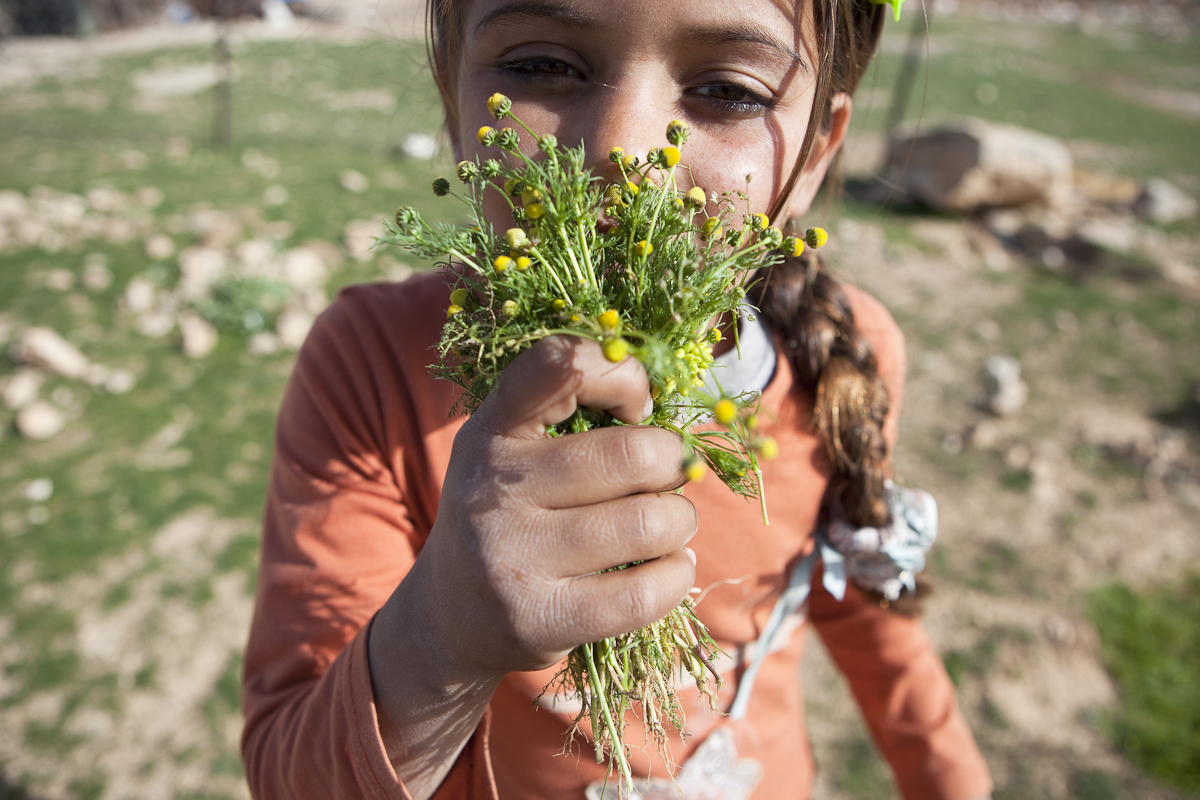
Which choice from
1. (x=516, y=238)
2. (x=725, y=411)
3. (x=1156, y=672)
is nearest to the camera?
(x=725, y=411)

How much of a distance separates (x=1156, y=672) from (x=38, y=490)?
6.75 metres

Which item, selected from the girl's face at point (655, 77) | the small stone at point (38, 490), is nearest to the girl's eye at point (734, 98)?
the girl's face at point (655, 77)

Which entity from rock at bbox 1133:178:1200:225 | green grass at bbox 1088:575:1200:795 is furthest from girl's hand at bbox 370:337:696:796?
rock at bbox 1133:178:1200:225

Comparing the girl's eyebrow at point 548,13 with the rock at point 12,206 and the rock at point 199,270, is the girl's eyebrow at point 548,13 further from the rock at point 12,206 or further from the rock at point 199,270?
the rock at point 12,206

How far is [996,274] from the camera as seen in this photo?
7.96m

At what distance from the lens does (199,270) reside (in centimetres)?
632

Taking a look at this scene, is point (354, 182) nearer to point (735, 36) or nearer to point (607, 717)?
point (735, 36)

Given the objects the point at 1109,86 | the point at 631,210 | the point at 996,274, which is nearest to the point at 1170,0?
the point at 1109,86

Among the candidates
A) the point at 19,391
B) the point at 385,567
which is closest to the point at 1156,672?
the point at 385,567

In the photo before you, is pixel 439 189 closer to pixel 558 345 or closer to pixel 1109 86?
pixel 558 345

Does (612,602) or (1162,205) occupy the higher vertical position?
(612,602)

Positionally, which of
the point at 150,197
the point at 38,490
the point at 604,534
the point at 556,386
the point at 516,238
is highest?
the point at 516,238

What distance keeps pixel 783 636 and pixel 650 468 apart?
114 centimetres

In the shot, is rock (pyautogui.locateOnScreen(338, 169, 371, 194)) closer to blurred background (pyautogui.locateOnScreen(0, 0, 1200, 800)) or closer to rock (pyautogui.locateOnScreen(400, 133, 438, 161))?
blurred background (pyautogui.locateOnScreen(0, 0, 1200, 800))
